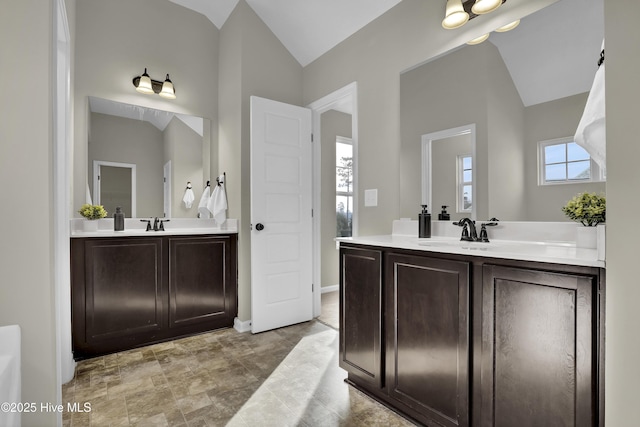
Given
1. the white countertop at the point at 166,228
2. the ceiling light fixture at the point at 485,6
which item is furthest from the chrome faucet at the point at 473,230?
the white countertop at the point at 166,228

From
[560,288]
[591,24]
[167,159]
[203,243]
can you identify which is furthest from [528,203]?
[167,159]

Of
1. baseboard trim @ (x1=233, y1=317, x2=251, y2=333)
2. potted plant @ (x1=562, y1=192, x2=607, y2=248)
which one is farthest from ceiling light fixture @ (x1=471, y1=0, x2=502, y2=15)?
baseboard trim @ (x1=233, y1=317, x2=251, y2=333)

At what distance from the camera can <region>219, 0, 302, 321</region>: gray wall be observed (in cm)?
306

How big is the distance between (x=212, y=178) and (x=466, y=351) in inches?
112

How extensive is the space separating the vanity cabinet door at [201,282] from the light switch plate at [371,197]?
136 centimetres

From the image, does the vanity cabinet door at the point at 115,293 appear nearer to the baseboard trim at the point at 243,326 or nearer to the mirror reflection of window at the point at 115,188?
the mirror reflection of window at the point at 115,188

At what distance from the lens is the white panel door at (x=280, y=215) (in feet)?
9.66

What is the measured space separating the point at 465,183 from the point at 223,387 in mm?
1970

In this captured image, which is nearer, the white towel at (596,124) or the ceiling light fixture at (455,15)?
the white towel at (596,124)

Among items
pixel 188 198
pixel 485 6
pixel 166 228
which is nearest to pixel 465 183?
pixel 485 6

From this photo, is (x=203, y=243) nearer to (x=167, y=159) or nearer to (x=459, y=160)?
(x=167, y=159)

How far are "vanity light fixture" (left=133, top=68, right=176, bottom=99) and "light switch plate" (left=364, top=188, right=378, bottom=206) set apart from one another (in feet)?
6.89

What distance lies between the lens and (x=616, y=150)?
1022 millimetres

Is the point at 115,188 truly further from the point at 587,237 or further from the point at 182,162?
the point at 587,237
